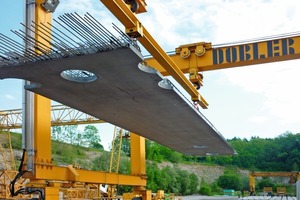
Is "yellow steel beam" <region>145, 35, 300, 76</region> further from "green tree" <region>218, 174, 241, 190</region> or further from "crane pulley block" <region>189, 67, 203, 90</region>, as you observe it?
"green tree" <region>218, 174, 241, 190</region>

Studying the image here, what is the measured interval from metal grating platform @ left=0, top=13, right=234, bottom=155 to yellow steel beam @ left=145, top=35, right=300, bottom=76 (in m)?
2.45

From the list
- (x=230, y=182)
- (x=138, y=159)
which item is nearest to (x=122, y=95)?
(x=138, y=159)

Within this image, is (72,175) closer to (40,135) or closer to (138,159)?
(40,135)

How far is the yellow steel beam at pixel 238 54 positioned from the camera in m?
15.0

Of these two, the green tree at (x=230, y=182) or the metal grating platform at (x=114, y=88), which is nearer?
the metal grating platform at (x=114, y=88)

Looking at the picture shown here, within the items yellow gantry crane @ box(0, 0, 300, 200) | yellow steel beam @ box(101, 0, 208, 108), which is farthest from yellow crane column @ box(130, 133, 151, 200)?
yellow steel beam @ box(101, 0, 208, 108)

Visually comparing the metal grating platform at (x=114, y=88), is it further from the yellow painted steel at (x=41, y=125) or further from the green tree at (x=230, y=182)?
the green tree at (x=230, y=182)

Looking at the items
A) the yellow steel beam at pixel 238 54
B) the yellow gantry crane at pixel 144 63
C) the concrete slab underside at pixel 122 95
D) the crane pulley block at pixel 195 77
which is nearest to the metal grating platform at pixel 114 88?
the concrete slab underside at pixel 122 95

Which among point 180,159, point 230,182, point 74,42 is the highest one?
point 74,42

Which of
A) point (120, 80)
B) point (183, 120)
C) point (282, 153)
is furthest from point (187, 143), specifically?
point (282, 153)

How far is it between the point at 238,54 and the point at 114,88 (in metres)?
7.04

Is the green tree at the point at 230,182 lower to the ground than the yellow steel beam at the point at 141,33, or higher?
lower

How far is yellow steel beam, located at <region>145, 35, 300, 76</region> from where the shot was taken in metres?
15.0

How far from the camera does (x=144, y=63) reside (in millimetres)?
8328
